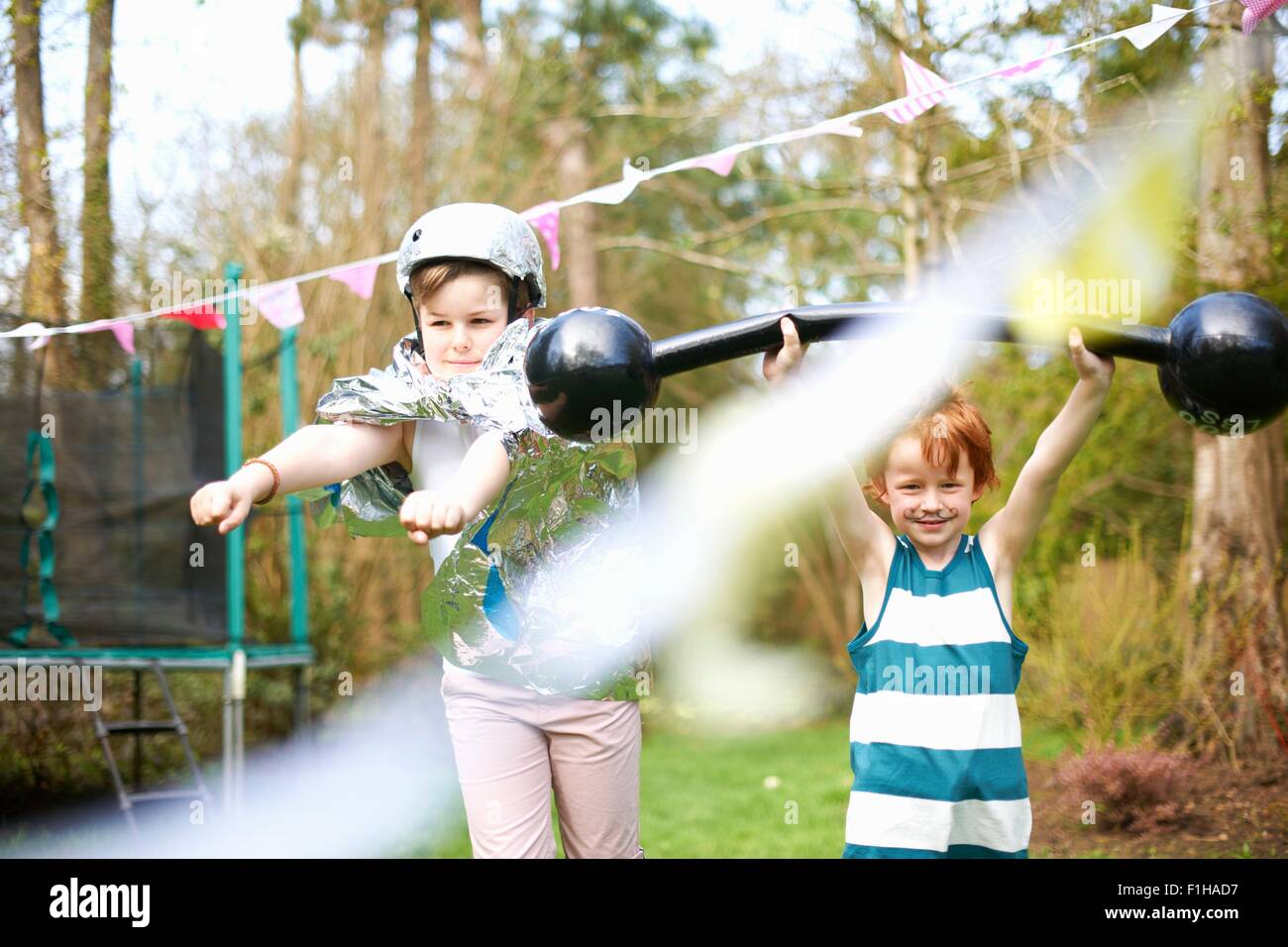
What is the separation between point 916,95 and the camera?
4141mm

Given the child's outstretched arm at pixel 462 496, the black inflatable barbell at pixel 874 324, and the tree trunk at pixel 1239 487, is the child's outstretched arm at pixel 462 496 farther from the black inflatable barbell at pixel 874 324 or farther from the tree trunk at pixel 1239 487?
the tree trunk at pixel 1239 487

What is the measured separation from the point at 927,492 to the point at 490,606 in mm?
879

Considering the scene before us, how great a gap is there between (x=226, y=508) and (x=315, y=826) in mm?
4285

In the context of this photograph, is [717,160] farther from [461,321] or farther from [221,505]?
[221,505]

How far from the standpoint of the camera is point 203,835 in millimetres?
5090

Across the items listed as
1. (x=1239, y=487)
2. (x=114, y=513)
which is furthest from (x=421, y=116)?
(x=1239, y=487)

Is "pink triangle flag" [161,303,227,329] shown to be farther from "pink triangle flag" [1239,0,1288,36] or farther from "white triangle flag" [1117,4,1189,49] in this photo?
"pink triangle flag" [1239,0,1288,36]

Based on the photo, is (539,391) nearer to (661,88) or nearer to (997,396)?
(997,396)

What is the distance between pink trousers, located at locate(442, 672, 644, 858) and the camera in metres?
2.46

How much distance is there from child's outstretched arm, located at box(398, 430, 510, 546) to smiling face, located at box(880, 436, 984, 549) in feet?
2.50

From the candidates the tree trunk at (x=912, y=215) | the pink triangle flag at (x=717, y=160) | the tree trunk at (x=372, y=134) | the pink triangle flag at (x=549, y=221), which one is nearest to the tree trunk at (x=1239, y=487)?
the tree trunk at (x=912, y=215)

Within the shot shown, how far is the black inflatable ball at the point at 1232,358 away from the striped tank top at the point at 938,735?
564mm

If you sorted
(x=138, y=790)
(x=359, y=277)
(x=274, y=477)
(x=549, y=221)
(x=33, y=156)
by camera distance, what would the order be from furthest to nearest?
(x=138, y=790) < (x=359, y=277) < (x=33, y=156) < (x=549, y=221) < (x=274, y=477)
